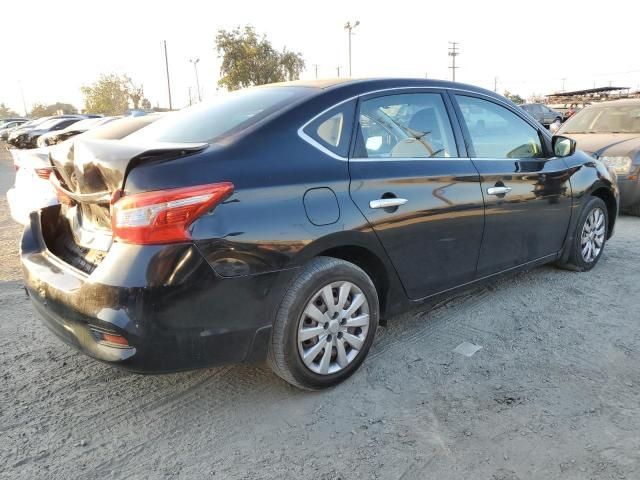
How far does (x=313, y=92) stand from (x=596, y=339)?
2405 mm

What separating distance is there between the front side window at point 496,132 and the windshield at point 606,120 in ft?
16.2

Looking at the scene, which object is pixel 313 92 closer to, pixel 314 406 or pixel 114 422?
pixel 314 406

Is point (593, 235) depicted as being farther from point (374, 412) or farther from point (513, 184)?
point (374, 412)

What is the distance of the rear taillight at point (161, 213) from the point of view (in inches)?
87.0

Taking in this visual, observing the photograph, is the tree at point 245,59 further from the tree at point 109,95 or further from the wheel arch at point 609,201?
the wheel arch at point 609,201

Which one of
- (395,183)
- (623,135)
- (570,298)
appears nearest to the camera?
(395,183)

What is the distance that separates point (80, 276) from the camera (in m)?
2.48

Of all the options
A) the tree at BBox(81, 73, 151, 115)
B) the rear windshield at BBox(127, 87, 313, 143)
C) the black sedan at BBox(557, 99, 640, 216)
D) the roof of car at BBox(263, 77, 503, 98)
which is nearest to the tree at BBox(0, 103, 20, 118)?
the tree at BBox(81, 73, 151, 115)

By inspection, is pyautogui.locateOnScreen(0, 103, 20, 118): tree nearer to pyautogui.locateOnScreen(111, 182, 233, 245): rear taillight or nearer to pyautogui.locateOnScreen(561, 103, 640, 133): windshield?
pyautogui.locateOnScreen(561, 103, 640, 133): windshield

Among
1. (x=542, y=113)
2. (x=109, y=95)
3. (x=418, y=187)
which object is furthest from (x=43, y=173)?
(x=109, y=95)

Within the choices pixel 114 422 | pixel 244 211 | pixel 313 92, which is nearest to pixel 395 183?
pixel 313 92

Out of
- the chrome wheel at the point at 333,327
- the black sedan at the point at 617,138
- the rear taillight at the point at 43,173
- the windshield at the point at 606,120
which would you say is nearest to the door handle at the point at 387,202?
the chrome wheel at the point at 333,327

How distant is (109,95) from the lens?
5772 cm

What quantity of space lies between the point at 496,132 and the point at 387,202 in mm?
1437
